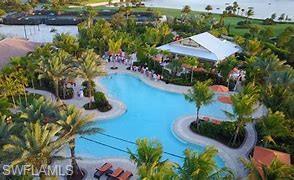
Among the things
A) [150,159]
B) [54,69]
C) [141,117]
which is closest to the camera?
[150,159]

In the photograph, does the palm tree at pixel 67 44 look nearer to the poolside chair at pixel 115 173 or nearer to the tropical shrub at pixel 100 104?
the tropical shrub at pixel 100 104

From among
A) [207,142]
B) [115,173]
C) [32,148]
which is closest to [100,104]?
[115,173]

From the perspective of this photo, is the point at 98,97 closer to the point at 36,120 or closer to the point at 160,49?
the point at 36,120

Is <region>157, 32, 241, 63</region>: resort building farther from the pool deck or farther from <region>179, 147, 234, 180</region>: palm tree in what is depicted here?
<region>179, 147, 234, 180</region>: palm tree

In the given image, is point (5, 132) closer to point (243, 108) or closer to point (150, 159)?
point (150, 159)

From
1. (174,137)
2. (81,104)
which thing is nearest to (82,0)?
(81,104)

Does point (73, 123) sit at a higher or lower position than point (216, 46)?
lower
